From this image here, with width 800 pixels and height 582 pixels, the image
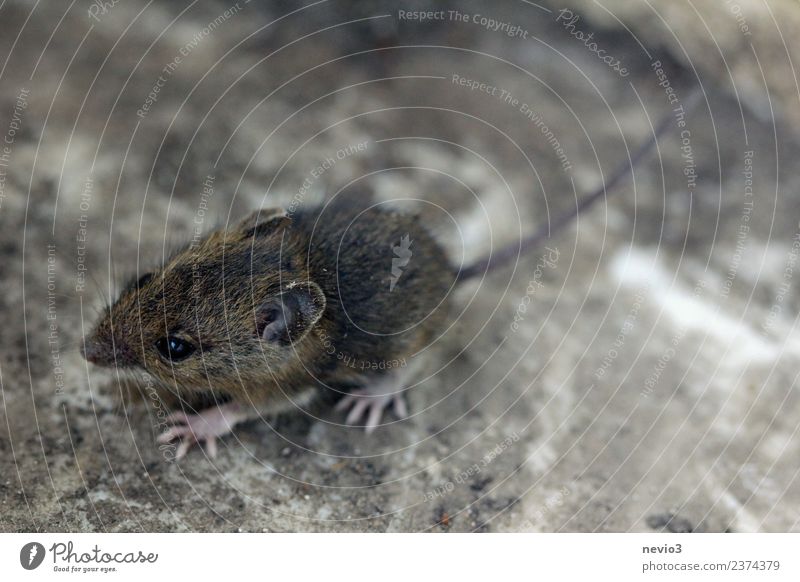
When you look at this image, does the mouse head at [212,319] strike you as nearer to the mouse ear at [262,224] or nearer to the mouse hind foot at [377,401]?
the mouse ear at [262,224]

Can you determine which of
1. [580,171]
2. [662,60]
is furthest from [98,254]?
[662,60]

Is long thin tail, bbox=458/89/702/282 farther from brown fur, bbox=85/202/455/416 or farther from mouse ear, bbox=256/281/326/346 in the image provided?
mouse ear, bbox=256/281/326/346

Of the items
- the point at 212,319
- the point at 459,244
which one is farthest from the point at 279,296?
the point at 459,244

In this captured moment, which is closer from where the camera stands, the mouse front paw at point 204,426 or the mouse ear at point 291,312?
the mouse ear at point 291,312

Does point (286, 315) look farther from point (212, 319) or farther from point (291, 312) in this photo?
point (212, 319)

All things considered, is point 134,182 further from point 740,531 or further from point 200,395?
point 740,531

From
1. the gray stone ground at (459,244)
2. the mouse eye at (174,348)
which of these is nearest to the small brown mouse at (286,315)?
the mouse eye at (174,348)
